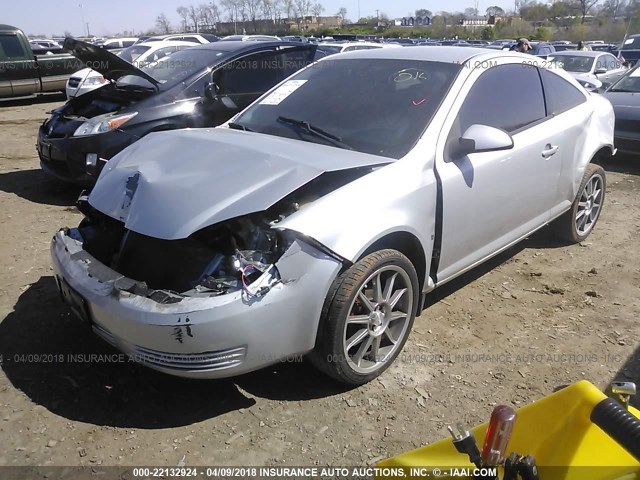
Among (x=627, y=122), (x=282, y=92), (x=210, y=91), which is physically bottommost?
(x=627, y=122)

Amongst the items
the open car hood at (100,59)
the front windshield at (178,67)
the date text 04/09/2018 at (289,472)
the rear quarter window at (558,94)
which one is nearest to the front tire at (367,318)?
the date text 04/09/2018 at (289,472)

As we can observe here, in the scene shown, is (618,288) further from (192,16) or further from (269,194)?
(192,16)

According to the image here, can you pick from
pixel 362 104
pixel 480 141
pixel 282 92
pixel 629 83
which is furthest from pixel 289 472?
pixel 629 83

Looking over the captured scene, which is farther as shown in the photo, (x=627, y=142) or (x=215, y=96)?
(x=627, y=142)

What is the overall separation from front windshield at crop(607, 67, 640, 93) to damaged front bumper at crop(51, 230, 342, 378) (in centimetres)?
825

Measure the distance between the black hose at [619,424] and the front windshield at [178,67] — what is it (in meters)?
5.65

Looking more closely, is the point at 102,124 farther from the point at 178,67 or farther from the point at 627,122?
the point at 627,122

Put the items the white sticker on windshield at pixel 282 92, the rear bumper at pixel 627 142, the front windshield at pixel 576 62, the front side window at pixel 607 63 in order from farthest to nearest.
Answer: the front side window at pixel 607 63
the front windshield at pixel 576 62
the rear bumper at pixel 627 142
the white sticker on windshield at pixel 282 92

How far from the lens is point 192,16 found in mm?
73250

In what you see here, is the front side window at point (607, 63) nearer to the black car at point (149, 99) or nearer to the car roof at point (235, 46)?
the black car at point (149, 99)

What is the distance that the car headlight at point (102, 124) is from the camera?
5801 mm

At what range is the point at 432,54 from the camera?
3.77 m

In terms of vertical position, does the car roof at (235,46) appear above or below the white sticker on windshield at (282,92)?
above

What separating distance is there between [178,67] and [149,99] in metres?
0.79
